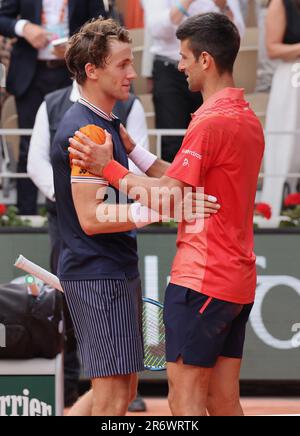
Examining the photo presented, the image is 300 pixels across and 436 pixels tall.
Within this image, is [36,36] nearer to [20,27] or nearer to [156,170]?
[20,27]

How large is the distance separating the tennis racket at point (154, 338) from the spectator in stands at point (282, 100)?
1.90 m

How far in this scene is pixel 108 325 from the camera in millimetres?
4719

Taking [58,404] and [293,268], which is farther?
[293,268]

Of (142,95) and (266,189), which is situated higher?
(142,95)

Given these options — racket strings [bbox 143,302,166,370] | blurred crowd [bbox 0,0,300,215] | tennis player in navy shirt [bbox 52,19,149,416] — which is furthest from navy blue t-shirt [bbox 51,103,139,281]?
blurred crowd [bbox 0,0,300,215]

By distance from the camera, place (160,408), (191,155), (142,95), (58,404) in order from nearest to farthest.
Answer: (191,155) < (58,404) < (160,408) < (142,95)

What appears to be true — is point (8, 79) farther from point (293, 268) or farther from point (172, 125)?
point (293, 268)

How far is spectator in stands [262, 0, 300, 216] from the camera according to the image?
25.4ft

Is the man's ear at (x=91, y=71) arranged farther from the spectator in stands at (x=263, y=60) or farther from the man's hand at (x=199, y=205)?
the spectator in stands at (x=263, y=60)

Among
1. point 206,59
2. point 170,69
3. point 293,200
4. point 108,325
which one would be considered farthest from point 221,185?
point 170,69

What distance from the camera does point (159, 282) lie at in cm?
729

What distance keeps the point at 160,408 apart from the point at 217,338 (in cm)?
262

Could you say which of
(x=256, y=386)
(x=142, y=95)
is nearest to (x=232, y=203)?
(x=256, y=386)

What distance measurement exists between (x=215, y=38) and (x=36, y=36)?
312 cm
